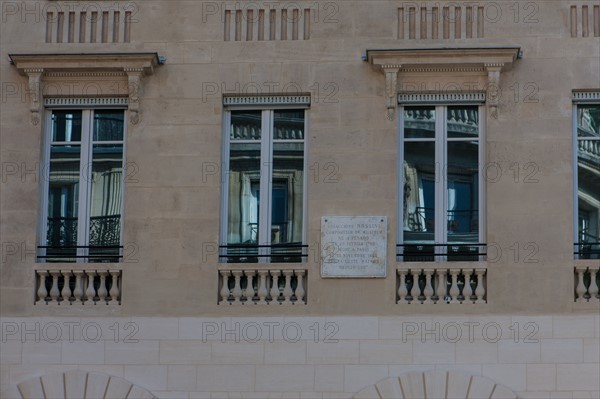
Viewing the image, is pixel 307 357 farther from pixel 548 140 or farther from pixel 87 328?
pixel 548 140

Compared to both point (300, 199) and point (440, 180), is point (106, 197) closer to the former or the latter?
point (300, 199)

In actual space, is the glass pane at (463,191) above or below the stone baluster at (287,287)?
above

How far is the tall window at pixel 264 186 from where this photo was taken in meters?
22.0

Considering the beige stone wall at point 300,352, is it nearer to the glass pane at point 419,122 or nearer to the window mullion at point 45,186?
the window mullion at point 45,186

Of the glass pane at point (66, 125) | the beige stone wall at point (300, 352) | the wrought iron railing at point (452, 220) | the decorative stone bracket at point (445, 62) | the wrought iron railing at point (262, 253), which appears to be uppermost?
the decorative stone bracket at point (445, 62)

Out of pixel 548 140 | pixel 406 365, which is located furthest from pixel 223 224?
pixel 548 140

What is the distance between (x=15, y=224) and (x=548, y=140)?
7542 mm

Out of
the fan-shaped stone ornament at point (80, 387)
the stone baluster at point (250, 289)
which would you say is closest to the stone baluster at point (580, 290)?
the stone baluster at point (250, 289)

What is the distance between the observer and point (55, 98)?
22.5 metres

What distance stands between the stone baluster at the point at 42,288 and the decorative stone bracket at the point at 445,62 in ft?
17.4

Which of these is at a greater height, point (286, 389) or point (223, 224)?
point (223, 224)

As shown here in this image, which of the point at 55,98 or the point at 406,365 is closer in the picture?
the point at 406,365

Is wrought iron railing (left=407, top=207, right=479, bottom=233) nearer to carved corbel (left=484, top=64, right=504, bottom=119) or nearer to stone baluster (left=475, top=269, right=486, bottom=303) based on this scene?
stone baluster (left=475, top=269, right=486, bottom=303)

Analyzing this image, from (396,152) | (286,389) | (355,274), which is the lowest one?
(286,389)
